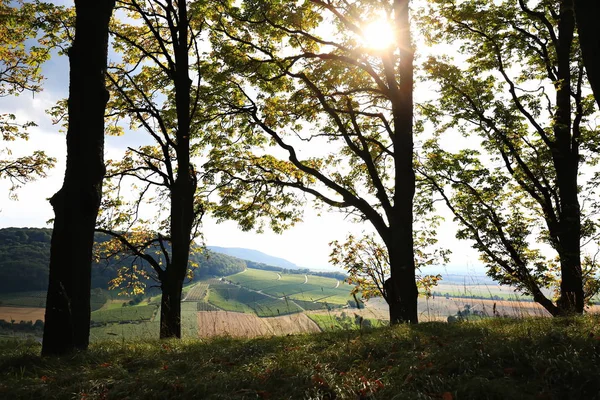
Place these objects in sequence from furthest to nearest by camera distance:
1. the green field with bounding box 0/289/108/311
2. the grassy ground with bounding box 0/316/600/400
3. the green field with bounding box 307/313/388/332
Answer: the green field with bounding box 0/289/108/311, the green field with bounding box 307/313/388/332, the grassy ground with bounding box 0/316/600/400

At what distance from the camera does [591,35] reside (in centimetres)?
396

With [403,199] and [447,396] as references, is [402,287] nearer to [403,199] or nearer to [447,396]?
[403,199]

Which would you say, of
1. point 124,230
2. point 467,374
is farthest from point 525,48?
point 124,230

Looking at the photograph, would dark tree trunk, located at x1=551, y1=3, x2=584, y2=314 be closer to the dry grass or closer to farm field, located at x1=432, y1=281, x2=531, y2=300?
farm field, located at x1=432, y1=281, x2=531, y2=300

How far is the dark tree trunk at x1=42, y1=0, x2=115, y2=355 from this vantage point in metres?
4.66

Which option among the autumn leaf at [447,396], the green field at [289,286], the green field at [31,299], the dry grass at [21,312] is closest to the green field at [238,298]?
the green field at [289,286]

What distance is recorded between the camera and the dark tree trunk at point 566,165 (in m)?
10.7

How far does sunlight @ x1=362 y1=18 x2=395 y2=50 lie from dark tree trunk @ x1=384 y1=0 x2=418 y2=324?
396 millimetres

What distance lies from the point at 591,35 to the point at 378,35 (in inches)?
263

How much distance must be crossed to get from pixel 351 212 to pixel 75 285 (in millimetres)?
9392

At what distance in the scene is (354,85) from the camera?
38.3 ft

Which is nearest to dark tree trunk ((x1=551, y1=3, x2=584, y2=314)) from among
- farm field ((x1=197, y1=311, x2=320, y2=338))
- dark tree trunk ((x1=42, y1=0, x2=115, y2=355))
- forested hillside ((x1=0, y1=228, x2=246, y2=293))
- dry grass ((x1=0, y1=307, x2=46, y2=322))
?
farm field ((x1=197, y1=311, x2=320, y2=338))

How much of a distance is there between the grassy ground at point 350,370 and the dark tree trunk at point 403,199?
4.16 m

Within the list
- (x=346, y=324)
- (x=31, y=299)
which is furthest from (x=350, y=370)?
Result: (x=31, y=299)
